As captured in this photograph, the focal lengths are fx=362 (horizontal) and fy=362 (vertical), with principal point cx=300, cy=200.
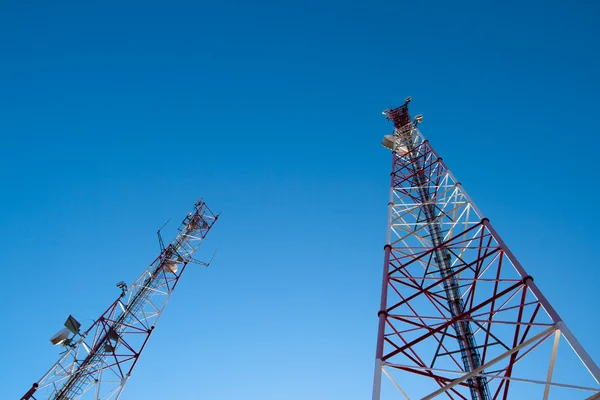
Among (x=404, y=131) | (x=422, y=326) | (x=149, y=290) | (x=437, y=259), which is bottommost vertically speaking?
(x=422, y=326)

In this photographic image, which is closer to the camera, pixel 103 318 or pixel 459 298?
pixel 459 298

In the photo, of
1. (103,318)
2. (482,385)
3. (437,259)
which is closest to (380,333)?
(482,385)

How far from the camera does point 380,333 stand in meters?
6.52

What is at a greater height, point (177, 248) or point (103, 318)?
point (177, 248)

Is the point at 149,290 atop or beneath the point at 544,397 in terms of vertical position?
atop

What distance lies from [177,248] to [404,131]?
549 inches

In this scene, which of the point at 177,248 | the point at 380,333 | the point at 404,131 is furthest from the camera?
the point at 177,248

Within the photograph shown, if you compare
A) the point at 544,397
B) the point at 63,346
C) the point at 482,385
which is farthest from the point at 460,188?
the point at 63,346

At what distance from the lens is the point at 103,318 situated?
53.9ft

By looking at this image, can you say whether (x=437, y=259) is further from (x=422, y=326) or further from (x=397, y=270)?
(x=422, y=326)

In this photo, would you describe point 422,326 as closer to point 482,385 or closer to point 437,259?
point 482,385

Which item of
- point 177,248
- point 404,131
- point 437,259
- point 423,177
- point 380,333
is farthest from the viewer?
point 177,248

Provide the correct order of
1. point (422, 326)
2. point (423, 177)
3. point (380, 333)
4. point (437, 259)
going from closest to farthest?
1. point (380, 333)
2. point (422, 326)
3. point (437, 259)
4. point (423, 177)

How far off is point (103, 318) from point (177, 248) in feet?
17.6
